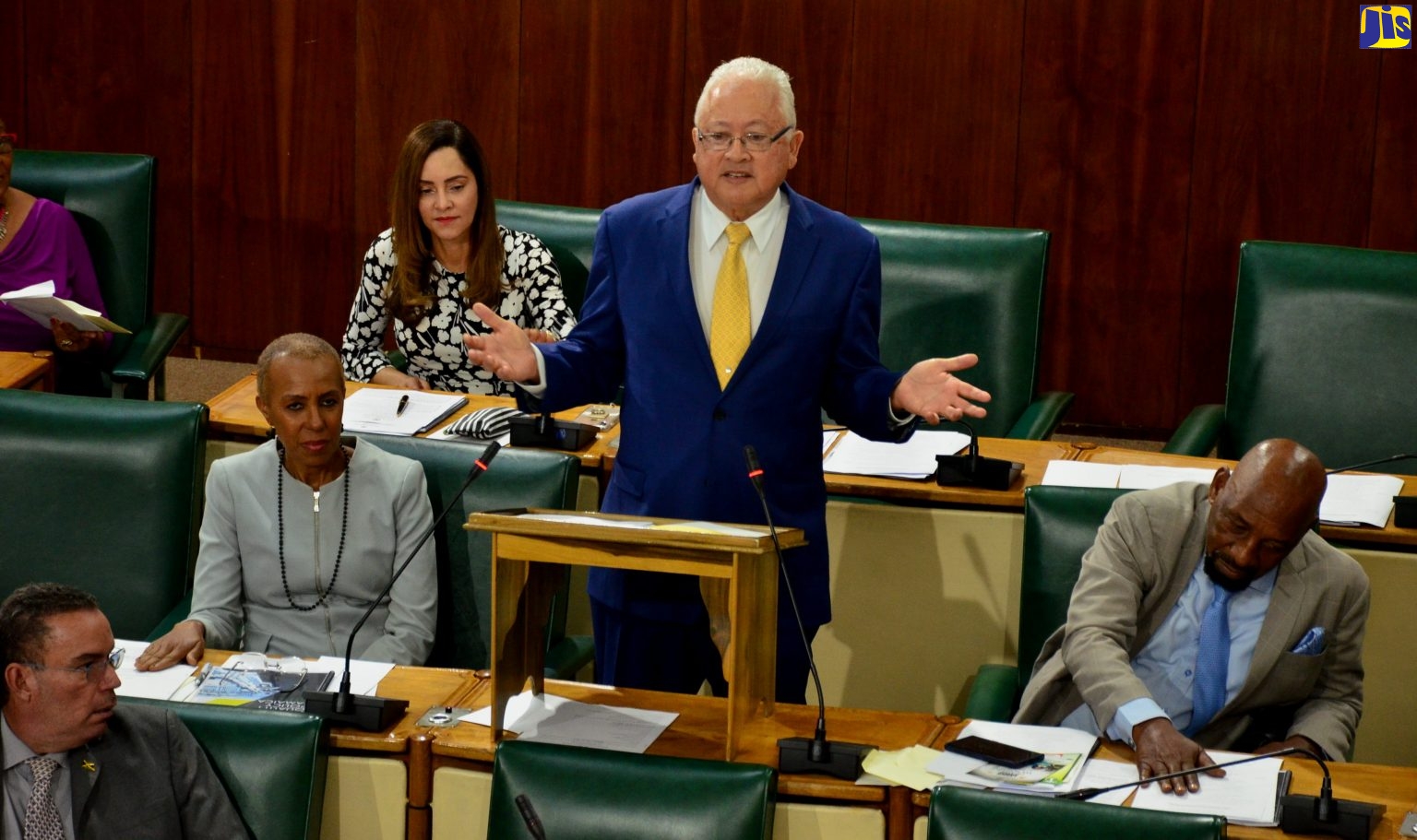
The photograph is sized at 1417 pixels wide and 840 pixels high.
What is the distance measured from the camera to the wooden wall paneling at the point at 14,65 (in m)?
6.36

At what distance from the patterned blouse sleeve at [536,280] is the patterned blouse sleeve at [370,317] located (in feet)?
0.96

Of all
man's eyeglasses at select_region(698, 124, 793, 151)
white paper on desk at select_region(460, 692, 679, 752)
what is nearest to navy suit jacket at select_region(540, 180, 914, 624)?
man's eyeglasses at select_region(698, 124, 793, 151)

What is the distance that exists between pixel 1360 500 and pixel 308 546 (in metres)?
1.99

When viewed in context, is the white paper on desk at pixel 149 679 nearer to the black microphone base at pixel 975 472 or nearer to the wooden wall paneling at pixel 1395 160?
the black microphone base at pixel 975 472

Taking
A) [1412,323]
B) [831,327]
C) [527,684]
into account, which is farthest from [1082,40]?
[527,684]

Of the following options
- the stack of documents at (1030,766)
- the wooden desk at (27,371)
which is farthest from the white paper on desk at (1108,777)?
the wooden desk at (27,371)

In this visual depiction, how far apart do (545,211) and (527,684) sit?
Result: 2.19 m

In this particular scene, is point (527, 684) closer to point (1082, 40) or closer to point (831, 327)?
point (831, 327)

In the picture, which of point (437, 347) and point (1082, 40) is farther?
point (1082, 40)

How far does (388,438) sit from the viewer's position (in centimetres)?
333

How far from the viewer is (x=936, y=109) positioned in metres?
5.69

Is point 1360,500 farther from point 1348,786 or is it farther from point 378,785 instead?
point 378,785

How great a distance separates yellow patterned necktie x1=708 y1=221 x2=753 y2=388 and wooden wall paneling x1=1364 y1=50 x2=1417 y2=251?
3202 millimetres

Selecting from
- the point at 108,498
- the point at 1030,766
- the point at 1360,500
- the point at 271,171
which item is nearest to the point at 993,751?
the point at 1030,766
